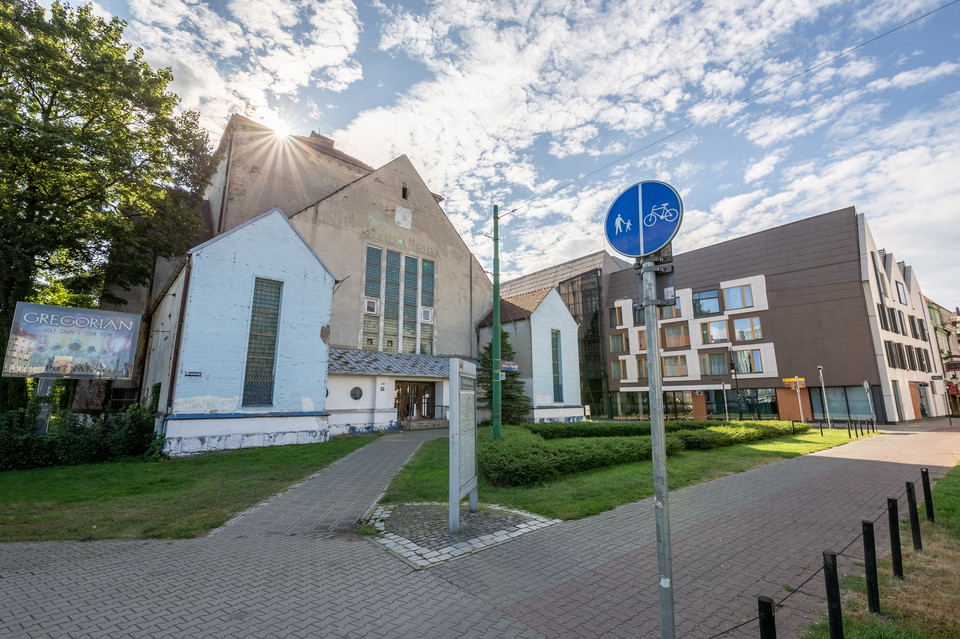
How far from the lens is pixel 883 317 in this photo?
34500mm

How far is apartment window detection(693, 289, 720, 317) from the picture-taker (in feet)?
135

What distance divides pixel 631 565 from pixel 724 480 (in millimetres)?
6983

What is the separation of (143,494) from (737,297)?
1737 inches

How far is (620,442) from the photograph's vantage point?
1319 cm

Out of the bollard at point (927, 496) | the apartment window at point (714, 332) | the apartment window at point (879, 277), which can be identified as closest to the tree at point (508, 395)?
the bollard at point (927, 496)

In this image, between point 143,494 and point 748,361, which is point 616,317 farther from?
point 143,494

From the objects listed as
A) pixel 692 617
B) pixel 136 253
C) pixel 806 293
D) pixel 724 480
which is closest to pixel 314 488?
pixel 692 617

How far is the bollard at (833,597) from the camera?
10.3ft

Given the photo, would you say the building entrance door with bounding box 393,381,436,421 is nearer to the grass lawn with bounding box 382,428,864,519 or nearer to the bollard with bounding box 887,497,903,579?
the grass lawn with bounding box 382,428,864,519

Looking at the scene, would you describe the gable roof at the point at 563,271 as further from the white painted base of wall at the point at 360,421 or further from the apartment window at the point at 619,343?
the white painted base of wall at the point at 360,421

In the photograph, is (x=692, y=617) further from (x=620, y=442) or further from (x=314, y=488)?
(x=620, y=442)

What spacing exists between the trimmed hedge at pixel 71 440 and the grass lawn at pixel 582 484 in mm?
10658

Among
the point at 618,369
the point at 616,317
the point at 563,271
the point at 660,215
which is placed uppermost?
the point at 563,271

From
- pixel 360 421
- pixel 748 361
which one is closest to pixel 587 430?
pixel 360 421
